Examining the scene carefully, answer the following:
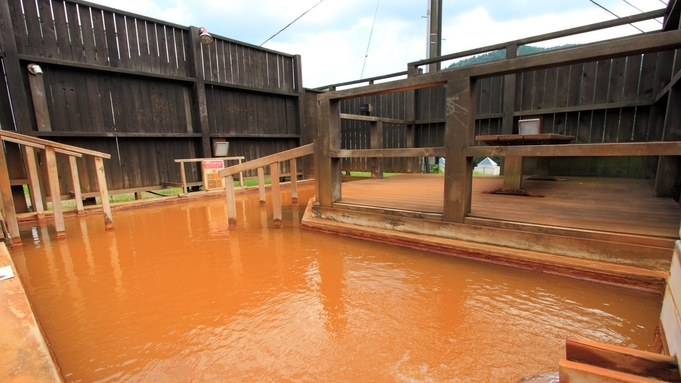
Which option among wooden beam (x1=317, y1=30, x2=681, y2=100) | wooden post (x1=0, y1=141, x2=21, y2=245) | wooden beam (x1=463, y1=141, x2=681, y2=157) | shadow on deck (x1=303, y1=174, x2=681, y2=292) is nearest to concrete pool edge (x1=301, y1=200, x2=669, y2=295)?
shadow on deck (x1=303, y1=174, x2=681, y2=292)

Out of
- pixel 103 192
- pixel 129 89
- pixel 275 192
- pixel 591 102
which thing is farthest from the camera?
pixel 129 89

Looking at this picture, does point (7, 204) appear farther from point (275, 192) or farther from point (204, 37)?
point (204, 37)

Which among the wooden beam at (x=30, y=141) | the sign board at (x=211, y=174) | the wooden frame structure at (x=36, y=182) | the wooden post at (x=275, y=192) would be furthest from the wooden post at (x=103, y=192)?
the sign board at (x=211, y=174)

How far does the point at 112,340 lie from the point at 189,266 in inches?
41.9

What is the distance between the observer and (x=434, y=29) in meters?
7.29

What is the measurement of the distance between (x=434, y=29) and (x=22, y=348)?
821 cm

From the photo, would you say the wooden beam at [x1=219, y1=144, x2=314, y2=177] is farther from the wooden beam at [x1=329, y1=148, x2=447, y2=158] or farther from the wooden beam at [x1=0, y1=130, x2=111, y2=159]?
A: the wooden beam at [x1=0, y1=130, x2=111, y2=159]

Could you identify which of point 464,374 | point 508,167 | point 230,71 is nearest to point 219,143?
point 230,71

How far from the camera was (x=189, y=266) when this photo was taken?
274 centimetres

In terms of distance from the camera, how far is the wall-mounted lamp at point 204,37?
21.8 feet

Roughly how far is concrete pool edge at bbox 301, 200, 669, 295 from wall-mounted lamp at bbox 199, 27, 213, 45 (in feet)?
18.4

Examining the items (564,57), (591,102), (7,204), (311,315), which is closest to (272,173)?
(311,315)

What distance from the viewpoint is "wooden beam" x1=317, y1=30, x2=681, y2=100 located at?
188cm

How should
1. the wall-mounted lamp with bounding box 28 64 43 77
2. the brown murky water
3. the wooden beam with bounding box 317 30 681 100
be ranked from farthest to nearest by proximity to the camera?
the wall-mounted lamp with bounding box 28 64 43 77 → the wooden beam with bounding box 317 30 681 100 → the brown murky water
